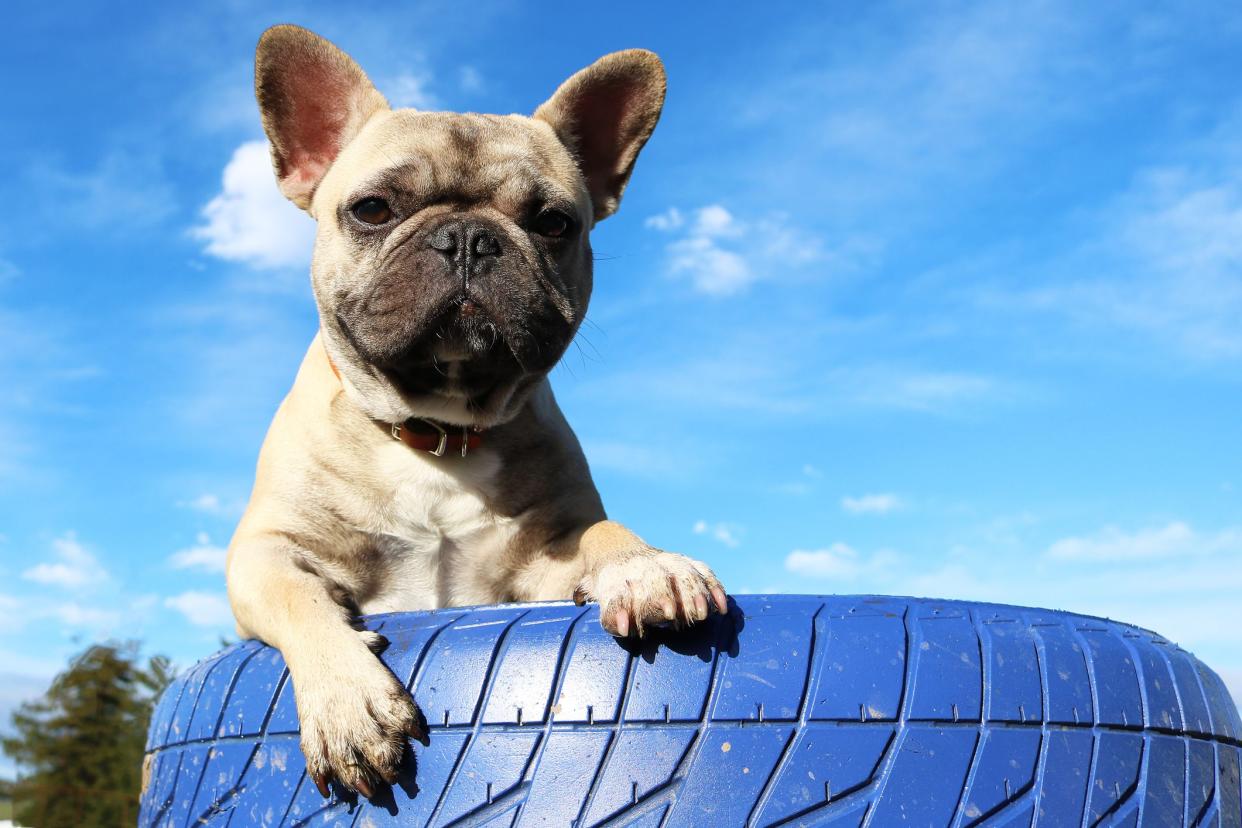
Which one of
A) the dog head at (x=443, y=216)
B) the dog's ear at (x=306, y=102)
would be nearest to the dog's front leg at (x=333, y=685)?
the dog head at (x=443, y=216)

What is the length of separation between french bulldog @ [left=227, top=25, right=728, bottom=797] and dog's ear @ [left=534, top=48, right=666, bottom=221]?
3 centimetres

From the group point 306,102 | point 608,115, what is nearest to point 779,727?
point 608,115

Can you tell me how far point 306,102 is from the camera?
527 cm

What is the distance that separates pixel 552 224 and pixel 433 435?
107 centimetres

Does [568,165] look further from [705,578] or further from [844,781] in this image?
[844,781]

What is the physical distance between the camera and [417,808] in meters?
2.75

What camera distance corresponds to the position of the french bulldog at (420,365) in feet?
14.0

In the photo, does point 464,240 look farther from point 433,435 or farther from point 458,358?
point 433,435

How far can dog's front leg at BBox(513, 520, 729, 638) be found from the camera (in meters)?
2.72

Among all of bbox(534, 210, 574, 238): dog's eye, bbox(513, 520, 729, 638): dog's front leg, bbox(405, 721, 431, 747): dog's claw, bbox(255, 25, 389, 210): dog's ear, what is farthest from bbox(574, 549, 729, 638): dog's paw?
bbox(255, 25, 389, 210): dog's ear

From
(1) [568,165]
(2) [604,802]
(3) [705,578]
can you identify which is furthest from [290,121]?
(2) [604,802]

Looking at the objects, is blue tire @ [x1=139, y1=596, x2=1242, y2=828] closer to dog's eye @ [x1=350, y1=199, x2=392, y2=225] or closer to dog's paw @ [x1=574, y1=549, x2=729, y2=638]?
dog's paw @ [x1=574, y1=549, x2=729, y2=638]

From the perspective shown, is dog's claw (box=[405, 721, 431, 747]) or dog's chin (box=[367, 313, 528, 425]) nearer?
dog's claw (box=[405, 721, 431, 747])

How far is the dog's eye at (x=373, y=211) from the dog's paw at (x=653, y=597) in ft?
7.41
